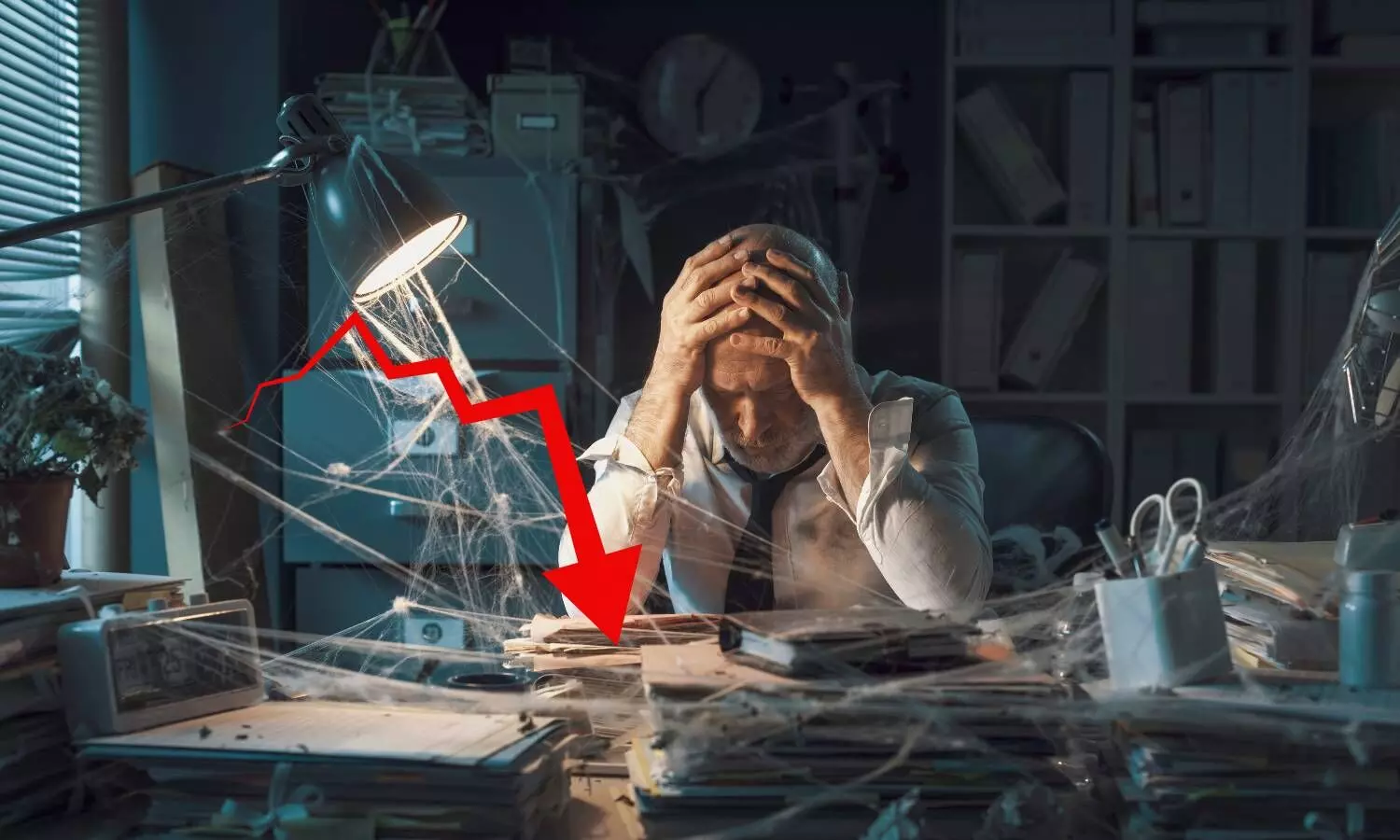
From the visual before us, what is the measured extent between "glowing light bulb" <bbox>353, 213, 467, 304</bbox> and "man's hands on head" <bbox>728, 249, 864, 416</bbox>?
1.46 ft

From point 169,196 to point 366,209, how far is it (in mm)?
182

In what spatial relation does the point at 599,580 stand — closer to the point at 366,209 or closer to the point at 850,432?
the point at 850,432

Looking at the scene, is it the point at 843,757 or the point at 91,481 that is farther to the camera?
the point at 91,481

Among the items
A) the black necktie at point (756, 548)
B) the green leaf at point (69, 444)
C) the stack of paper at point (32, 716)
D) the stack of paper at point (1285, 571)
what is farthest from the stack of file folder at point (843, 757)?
the black necktie at point (756, 548)

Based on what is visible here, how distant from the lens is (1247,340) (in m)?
→ 3.16

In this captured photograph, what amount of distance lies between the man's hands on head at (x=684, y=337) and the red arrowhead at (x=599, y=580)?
16 cm

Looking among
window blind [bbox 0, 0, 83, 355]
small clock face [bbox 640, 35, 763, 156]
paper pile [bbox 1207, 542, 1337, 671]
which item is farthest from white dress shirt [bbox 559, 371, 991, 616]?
small clock face [bbox 640, 35, 763, 156]

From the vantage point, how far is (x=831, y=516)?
77.4 inches

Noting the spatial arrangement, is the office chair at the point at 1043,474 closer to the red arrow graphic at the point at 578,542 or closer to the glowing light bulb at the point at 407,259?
the red arrow graphic at the point at 578,542

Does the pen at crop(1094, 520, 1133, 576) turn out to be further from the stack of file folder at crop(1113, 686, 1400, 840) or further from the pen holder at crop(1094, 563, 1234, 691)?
the stack of file folder at crop(1113, 686, 1400, 840)

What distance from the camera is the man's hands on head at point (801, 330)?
163 centimetres

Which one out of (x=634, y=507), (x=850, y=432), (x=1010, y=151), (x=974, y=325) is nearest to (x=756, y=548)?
(x=634, y=507)

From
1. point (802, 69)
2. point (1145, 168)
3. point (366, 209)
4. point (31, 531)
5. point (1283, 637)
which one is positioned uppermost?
point (802, 69)

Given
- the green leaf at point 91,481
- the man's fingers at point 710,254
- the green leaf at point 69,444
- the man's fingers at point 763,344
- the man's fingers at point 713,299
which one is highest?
the man's fingers at point 710,254
